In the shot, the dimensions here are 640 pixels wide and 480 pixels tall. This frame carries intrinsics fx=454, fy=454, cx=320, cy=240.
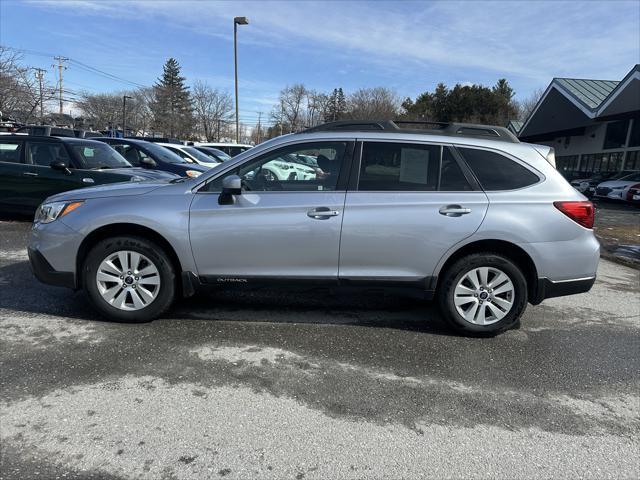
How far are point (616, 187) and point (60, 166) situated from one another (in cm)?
2191

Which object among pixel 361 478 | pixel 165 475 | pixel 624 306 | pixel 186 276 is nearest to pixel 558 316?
pixel 624 306

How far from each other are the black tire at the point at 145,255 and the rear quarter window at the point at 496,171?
285 centimetres

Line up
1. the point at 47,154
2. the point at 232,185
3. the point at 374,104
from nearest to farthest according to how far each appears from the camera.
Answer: the point at 232,185
the point at 47,154
the point at 374,104

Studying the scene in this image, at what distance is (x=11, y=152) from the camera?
863 centimetres

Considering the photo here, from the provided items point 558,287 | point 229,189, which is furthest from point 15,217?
point 558,287

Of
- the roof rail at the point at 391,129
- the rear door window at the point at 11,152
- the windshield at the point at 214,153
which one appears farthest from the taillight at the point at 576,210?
the windshield at the point at 214,153

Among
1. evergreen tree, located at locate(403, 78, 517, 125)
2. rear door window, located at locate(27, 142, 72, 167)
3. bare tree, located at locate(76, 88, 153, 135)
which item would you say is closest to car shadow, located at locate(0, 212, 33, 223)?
rear door window, located at locate(27, 142, 72, 167)

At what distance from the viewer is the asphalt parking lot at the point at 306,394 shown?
246 cm

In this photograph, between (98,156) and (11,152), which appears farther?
(98,156)

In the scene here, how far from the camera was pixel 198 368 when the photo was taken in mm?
3393

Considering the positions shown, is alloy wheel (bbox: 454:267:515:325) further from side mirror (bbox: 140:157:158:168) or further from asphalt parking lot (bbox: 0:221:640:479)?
side mirror (bbox: 140:157:158:168)

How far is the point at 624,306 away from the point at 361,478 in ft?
15.2

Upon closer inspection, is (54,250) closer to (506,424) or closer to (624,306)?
(506,424)

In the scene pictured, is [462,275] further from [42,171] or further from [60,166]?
[42,171]
